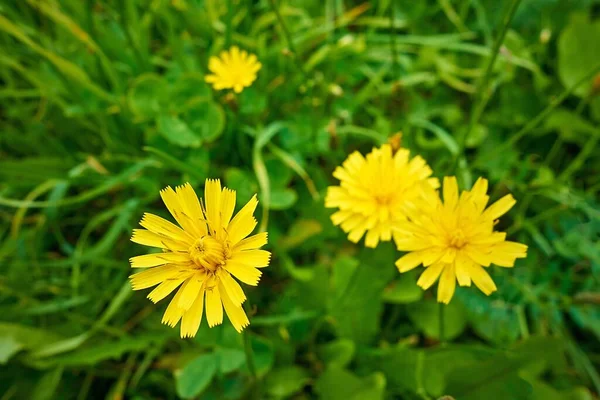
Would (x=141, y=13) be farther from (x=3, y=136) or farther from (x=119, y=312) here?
(x=119, y=312)

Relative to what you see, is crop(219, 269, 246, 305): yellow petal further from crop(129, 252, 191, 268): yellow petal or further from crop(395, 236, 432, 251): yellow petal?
crop(395, 236, 432, 251): yellow petal

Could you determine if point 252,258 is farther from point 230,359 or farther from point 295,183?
point 295,183

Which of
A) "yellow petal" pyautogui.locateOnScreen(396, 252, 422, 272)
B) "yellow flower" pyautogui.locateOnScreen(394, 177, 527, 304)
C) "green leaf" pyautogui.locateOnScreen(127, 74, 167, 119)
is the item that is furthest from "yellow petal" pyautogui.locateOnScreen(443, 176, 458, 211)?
"green leaf" pyautogui.locateOnScreen(127, 74, 167, 119)

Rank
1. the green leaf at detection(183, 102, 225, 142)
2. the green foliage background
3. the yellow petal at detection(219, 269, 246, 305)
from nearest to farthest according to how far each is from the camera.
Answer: the yellow petal at detection(219, 269, 246, 305) → the green foliage background → the green leaf at detection(183, 102, 225, 142)

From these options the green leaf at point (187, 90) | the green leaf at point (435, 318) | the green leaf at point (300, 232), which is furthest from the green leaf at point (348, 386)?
the green leaf at point (187, 90)

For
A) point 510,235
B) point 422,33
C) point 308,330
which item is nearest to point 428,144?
point 510,235

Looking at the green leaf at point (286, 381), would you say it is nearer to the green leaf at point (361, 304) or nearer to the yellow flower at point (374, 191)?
the green leaf at point (361, 304)
